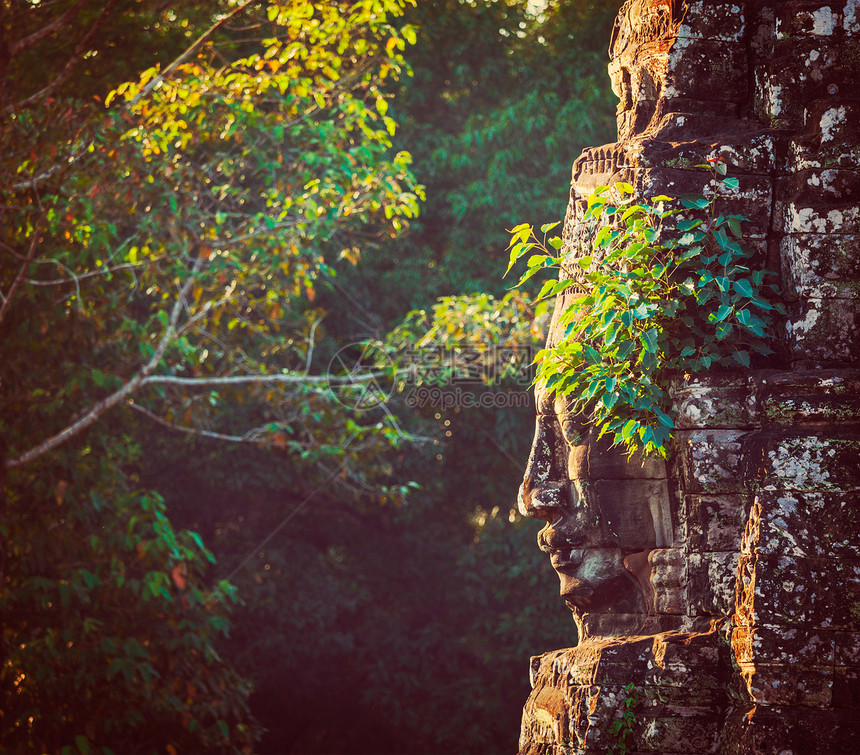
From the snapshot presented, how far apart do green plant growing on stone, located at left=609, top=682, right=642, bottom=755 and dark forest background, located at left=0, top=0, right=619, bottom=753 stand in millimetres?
3120

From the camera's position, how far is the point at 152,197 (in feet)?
20.1

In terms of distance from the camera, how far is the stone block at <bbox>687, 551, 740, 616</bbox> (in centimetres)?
256

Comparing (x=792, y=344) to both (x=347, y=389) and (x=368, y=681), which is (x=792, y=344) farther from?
(x=368, y=681)

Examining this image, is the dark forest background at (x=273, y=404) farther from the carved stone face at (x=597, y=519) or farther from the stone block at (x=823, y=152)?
the stone block at (x=823, y=152)

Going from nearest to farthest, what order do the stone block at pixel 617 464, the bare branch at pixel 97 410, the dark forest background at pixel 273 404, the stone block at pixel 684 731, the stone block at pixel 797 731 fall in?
the stone block at pixel 797 731 < the stone block at pixel 684 731 < the stone block at pixel 617 464 < the bare branch at pixel 97 410 < the dark forest background at pixel 273 404

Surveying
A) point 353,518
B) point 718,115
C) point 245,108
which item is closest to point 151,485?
point 353,518

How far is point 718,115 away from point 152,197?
4146 millimetres

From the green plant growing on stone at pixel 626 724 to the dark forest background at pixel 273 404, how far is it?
3.12 meters

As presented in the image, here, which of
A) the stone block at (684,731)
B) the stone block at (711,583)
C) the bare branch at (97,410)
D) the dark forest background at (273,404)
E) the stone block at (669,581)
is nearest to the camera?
the stone block at (684,731)

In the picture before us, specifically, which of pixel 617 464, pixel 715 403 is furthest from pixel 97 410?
pixel 715 403

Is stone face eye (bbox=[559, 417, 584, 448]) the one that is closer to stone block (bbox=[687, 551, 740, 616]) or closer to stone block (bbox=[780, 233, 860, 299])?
stone block (bbox=[687, 551, 740, 616])

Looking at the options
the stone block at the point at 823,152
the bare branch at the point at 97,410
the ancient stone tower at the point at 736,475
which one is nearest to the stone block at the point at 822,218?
the ancient stone tower at the point at 736,475

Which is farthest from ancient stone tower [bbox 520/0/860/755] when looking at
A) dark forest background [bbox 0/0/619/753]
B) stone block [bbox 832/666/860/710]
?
dark forest background [bbox 0/0/619/753]

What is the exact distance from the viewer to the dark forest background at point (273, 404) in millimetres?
5484
